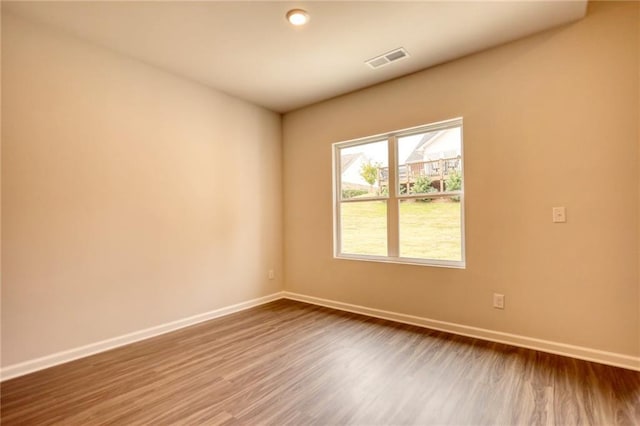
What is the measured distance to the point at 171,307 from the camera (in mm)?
3303

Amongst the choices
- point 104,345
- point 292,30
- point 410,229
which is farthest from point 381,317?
point 292,30

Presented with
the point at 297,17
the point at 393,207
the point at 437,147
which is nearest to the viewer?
the point at 297,17

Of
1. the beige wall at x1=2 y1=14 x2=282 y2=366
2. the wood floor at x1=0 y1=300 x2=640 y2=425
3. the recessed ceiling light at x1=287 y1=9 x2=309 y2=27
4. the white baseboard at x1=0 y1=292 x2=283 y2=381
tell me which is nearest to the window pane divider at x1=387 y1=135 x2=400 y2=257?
the wood floor at x1=0 y1=300 x2=640 y2=425

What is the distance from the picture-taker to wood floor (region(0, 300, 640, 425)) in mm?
1822

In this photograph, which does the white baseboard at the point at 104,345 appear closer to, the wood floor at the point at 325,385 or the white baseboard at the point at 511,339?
the wood floor at the point at 325,385

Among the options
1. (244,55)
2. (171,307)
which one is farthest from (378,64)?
(171,307)

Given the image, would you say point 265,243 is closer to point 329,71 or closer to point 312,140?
point 312,140

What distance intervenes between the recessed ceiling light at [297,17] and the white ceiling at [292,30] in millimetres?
50

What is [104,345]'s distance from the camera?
2.79 metres

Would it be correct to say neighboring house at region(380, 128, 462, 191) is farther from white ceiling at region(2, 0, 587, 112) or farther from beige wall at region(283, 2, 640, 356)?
white ceiling at region(2, 0, 587, 112)

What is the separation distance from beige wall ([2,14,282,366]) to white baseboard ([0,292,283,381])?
54 millimetres

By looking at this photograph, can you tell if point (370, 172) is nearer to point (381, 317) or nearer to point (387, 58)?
point (387, 58)

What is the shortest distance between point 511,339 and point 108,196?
3.91m

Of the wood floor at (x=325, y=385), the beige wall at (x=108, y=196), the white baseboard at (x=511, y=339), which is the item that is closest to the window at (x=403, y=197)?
the white baseboard at (x=511, y=339)
